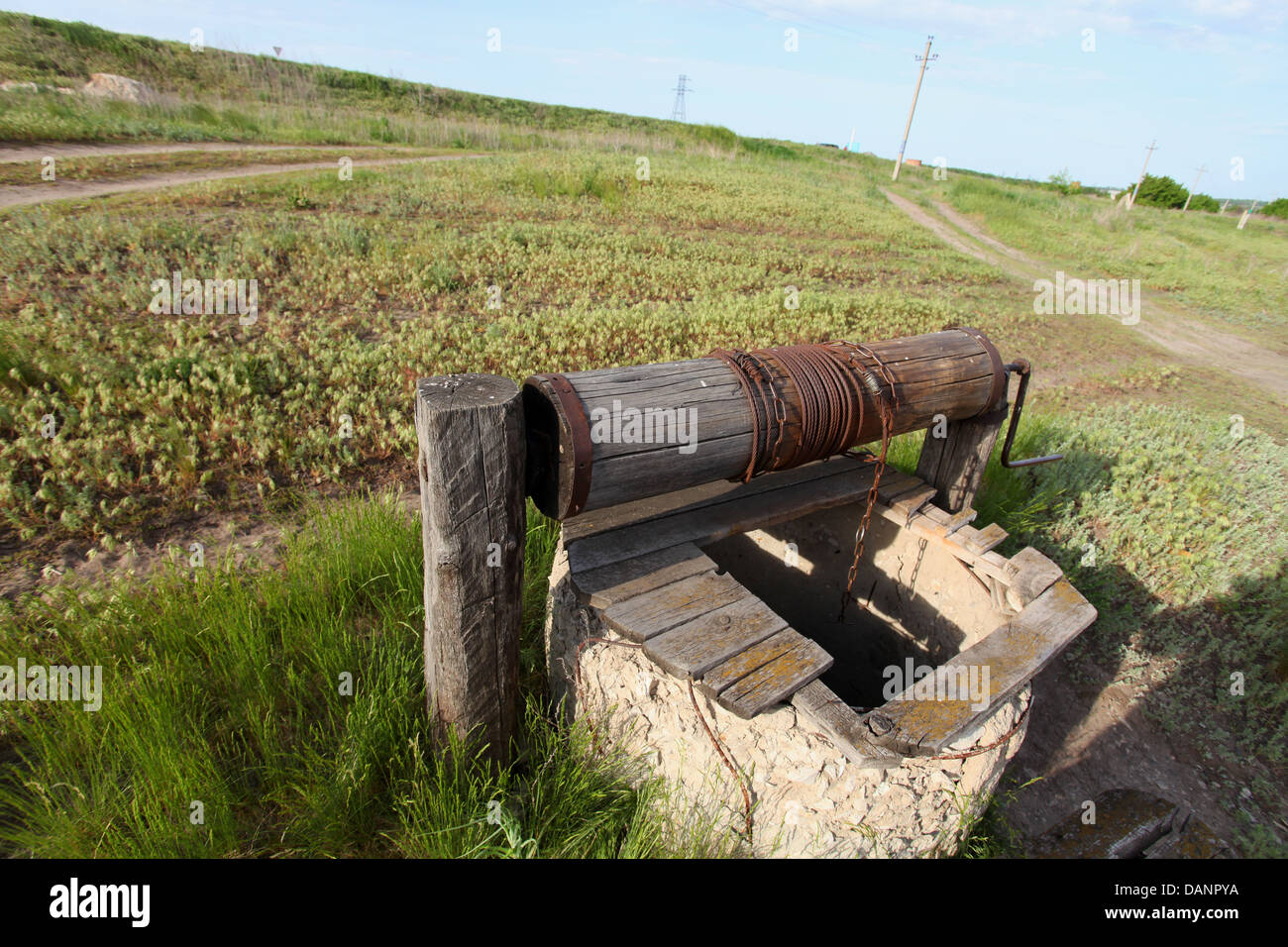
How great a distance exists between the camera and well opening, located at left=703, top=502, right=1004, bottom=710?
348 cm

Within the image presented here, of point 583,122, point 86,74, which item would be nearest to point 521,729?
point 86,74

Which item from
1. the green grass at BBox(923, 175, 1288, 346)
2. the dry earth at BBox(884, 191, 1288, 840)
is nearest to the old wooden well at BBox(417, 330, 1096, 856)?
the dry earth at BBox(884, 191, 1288, 840)

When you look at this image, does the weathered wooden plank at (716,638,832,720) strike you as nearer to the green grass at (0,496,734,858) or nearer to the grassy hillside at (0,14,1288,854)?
the green grass at (0,496,734,858)

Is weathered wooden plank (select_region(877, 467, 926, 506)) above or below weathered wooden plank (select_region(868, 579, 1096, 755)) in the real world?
above

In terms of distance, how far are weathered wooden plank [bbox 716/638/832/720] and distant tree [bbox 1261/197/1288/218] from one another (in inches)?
2620

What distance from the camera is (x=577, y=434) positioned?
7.13 ft

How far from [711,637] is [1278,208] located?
223 ft

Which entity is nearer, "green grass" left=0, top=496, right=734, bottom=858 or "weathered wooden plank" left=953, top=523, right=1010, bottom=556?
"green grass" left=0, top=496, right=734, bottom=858

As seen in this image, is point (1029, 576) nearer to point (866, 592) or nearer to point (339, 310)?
point (866, 592)

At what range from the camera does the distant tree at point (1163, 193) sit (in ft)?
159

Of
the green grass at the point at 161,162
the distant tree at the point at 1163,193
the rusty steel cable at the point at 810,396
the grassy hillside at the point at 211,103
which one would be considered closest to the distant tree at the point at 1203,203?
the distant tree at the point at 1163,193

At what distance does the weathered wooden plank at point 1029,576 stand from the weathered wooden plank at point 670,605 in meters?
1.35

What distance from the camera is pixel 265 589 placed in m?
3.07

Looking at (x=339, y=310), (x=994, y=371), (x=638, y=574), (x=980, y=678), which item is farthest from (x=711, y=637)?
(x=339, y=310)
